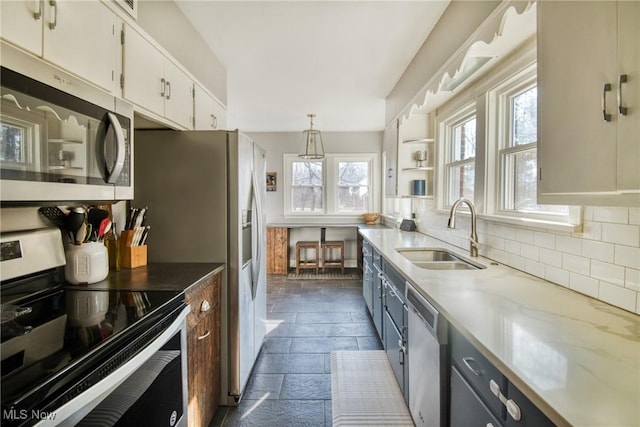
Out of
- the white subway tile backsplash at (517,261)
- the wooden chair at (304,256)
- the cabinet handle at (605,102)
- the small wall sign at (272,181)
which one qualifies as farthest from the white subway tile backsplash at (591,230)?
the small wall sign at (272,181)

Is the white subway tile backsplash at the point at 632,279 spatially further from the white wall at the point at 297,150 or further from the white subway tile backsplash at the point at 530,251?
the white wall at the point at 297,150

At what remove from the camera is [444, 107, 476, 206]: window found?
8.64ft

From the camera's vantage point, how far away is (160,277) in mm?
1608

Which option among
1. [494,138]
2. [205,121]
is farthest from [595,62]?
[205,121]

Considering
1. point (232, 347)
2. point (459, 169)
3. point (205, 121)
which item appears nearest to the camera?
point (232, 347)

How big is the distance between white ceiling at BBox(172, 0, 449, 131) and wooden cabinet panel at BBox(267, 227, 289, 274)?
7.31ft

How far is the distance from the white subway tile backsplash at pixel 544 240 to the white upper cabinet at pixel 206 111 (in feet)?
7.77

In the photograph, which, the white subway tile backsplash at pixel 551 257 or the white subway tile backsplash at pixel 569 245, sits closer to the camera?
the white subway tile backsplash at pixel 569 245

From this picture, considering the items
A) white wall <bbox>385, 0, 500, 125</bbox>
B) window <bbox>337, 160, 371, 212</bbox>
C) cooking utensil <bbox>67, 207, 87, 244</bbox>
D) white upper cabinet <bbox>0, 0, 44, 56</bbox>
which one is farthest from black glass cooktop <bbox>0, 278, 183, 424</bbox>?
window <bbox>337, 160, 371, 212</bbox>

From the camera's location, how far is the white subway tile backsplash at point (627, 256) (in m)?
1.11

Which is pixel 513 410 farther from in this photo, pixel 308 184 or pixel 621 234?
pixel 308 184

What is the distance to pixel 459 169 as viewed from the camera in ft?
9.49

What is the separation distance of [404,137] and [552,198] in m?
2.49

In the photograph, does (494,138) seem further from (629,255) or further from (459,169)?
(629,255)
